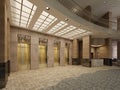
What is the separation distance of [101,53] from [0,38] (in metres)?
19.3

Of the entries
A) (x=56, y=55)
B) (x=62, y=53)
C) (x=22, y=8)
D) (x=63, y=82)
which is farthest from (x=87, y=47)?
(x=22, y=8)

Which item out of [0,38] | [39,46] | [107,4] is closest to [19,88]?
[0,38]

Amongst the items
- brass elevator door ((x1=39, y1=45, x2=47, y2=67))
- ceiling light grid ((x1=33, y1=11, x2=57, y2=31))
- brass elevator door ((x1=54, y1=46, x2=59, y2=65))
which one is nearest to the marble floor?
ceiling light grid ((x1=33, y1=11, x2=57, y2=31))

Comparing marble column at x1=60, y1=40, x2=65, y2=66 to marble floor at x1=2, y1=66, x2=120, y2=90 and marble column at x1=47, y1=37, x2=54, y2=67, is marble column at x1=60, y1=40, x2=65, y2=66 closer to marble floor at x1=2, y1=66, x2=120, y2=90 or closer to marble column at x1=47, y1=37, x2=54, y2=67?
marble column at x1=47, y1=37, x2=54, y2=67

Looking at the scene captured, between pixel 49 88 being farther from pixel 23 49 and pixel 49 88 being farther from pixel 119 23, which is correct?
pixel 119 23

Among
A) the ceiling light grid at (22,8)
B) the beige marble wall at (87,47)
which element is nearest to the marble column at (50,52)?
the beige marble wall at (87,47)

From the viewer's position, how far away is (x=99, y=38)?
69.4 ft

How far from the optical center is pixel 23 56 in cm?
1424

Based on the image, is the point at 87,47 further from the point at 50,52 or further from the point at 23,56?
the point at 23,56

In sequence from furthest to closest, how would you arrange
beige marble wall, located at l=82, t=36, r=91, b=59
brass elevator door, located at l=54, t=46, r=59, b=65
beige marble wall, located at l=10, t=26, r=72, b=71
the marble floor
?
brass elevator door, located at l=54, t=46, r=59, b=65, beige marble wall, located at l=82, t=36, r=91, b=59, beige marble wall, located at l=10, t=26, r=72, b=71, the marble floor

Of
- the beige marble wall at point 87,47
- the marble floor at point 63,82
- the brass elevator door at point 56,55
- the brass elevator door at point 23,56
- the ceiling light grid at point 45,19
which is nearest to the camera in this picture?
the marble floor at point 63,82

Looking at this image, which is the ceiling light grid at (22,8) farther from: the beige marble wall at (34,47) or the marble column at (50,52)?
the marble column at (50,52)

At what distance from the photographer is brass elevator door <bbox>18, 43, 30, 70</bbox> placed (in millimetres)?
13883

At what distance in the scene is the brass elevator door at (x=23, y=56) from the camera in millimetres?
13883
